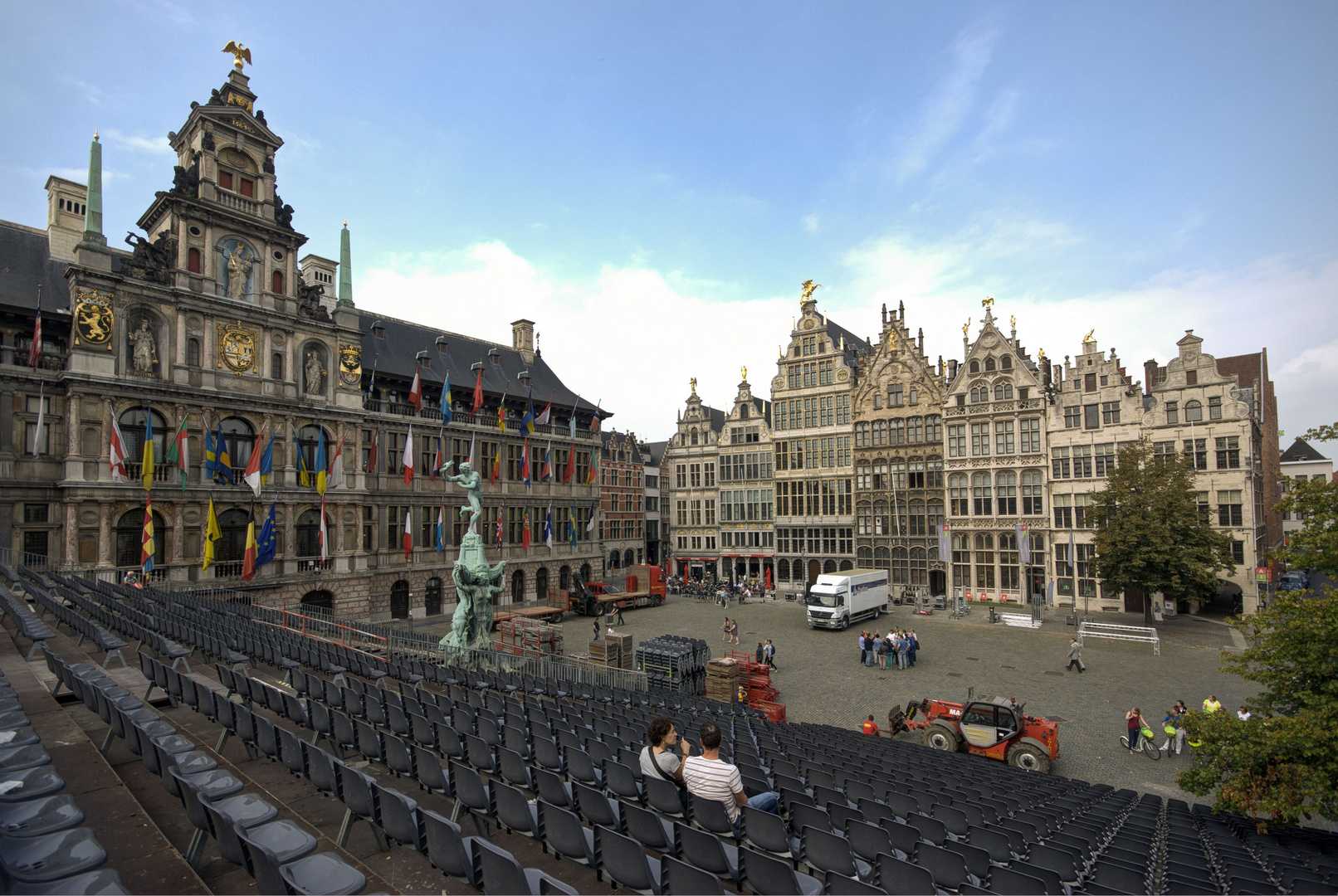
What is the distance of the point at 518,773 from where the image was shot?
7312mm

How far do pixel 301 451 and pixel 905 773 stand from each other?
3274 centimetres

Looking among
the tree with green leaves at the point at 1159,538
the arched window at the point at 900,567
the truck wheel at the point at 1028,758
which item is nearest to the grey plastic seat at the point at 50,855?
the truck wheel at the point at 1028,758

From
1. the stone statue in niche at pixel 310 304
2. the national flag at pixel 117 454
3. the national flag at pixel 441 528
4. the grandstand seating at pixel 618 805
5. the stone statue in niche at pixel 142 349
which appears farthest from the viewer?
the national flag at pixel 441 528

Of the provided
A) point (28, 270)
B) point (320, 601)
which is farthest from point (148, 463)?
point (28, 270)

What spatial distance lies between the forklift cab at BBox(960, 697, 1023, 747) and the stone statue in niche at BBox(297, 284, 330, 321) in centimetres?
3460

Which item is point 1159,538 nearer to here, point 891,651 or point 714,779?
point 891,651

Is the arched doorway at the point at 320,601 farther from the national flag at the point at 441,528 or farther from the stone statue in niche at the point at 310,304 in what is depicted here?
the stone statue in niche at the point at 310,304

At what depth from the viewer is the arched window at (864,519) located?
4853 cm

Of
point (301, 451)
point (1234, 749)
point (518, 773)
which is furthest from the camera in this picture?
point (301, 451)

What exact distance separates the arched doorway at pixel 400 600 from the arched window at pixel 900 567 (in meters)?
33.0

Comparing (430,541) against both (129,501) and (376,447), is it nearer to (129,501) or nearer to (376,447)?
(376,447)

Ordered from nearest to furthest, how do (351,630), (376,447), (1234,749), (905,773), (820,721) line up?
(1234,749)
(905,773)
(820,721)
(351,630)
(376,447)

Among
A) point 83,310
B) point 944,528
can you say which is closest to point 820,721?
point 944,528

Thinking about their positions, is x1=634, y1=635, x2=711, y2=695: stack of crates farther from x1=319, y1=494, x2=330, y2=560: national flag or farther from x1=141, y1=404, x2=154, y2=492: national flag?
x1=141, y1=404, x2=154, y2=492: national flag
